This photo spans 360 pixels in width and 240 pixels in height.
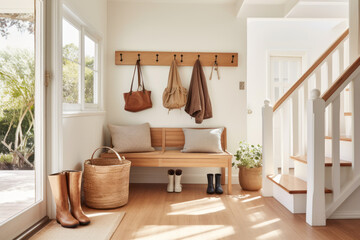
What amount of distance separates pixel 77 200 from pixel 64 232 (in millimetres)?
271

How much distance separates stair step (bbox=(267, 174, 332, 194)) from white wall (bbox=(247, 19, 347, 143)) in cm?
186

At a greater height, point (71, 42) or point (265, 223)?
point (71, 42)

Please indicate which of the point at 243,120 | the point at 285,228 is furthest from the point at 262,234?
the point at 243,120

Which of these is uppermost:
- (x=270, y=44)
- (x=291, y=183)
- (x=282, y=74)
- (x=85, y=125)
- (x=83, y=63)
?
(x=270, y=44)

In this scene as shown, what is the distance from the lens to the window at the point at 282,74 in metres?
5.13

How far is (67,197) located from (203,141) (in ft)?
5.79

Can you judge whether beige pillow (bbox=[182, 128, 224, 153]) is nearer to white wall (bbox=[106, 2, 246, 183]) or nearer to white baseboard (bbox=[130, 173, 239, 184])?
white wall (bbox=[106, 2, 246, 183])

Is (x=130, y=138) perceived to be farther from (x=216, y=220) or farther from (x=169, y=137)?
(x=216, y=220)

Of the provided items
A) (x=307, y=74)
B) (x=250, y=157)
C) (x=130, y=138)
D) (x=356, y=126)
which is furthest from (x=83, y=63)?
(x=356, y=126)

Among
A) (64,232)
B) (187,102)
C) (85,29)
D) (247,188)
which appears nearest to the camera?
(64,232)

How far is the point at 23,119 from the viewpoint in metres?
2.26

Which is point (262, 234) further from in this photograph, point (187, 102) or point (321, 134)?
point (187, 102)

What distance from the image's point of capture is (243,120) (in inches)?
A: 161

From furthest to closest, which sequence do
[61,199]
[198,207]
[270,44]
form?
[270,44] → [198,207] → [61,199]
